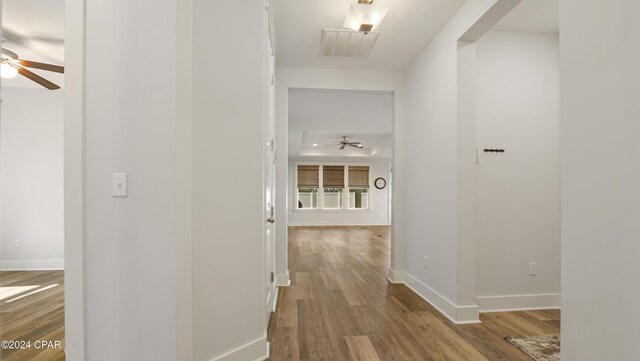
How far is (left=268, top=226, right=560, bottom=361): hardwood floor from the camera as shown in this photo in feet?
6.73

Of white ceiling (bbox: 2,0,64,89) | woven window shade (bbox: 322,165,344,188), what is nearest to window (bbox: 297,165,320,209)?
woven window shade (bbox: 322,165,344,188)

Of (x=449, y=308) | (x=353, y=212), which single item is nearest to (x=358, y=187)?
(x=353, y=212)

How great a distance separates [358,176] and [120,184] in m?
9.99

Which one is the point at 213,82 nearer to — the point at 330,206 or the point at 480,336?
the point at 480,336

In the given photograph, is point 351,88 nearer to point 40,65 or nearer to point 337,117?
point 337,117

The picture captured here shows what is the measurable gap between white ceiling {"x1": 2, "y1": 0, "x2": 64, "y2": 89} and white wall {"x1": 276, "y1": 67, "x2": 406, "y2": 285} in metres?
2.14

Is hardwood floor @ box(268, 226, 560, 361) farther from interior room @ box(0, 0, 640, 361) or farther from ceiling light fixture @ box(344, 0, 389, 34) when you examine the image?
ceiling light fixture @ box(344, 0, 389, 34)

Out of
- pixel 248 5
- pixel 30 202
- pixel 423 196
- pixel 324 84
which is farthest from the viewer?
pixel 30 202

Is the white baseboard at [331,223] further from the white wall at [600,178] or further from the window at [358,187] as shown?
the white wall at [600,178]

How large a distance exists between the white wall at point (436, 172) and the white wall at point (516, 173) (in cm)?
34

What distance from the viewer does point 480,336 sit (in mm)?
2305

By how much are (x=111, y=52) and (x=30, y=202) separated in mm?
4283

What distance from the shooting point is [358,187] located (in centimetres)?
1126

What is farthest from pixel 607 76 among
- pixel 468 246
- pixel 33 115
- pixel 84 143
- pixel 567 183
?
pixel 33 115
